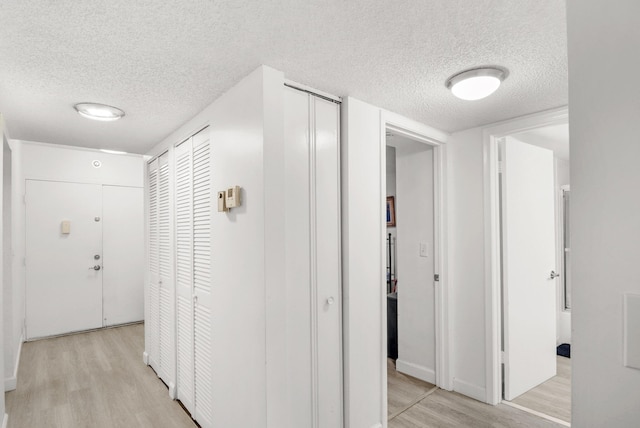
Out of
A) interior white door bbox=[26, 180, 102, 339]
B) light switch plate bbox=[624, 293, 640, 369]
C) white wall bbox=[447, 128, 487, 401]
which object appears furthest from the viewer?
interior white door bbox=[26, 180, 102, 339]

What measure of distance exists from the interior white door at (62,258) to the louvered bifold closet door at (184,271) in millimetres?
2668

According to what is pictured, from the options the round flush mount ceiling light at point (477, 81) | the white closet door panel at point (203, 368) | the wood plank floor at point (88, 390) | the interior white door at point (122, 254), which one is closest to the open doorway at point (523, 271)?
the round flush mount ceiling light at point (477, 81)

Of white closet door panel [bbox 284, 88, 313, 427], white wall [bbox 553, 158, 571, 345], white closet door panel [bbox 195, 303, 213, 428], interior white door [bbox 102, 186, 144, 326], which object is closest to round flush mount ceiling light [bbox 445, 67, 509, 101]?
white closet door panel [bbox 284, 88, 313, 427]

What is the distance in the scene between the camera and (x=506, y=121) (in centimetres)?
Answer: 267

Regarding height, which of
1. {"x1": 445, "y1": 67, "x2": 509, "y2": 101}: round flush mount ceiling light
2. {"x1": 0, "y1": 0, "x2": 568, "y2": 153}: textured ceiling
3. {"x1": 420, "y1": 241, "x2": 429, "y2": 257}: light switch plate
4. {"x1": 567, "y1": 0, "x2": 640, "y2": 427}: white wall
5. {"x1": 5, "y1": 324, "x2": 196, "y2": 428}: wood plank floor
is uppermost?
{"x1": 0, "y1": 0, "x2": 568, "y2": 153}: textured ceiling

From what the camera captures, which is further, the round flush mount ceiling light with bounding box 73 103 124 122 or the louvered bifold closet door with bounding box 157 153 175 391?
the louvered bifold closet door with bounding box 157 153 175 391

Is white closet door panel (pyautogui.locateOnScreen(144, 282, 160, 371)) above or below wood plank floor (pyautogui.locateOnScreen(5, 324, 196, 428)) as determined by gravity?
above

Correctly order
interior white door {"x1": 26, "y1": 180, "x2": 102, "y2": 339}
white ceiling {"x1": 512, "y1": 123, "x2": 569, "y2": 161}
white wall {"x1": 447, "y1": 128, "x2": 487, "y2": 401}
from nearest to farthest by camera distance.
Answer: white wall {"x1": 447, "y1": 128, "x2": 487, "y2": 401}
white ceiling {"x1": 512, "y1": 123, "x2": 569, "y2": 161}
interior white door {"x1": 26, "y1": 180, "x2": 102, "y2": 339}

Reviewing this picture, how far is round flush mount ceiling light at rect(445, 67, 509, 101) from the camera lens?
5.86ft

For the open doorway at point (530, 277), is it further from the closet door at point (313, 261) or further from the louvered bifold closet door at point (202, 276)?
the louvered bifold closet door at point (202, 276)

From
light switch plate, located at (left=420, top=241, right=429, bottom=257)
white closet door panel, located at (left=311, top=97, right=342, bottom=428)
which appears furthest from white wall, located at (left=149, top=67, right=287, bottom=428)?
light switch plate, located at (left=420, top=241, right=429, bottom=257)

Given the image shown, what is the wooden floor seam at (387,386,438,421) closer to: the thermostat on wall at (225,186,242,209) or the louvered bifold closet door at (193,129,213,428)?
the louvered bifold closet door at (193,129,213,428)

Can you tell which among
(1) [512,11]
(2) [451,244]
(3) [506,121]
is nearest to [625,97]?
(1) [512,11]

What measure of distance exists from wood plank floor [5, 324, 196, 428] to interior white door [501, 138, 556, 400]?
2699 mm
